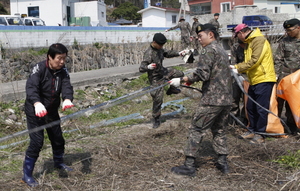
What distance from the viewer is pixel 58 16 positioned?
31.6 m

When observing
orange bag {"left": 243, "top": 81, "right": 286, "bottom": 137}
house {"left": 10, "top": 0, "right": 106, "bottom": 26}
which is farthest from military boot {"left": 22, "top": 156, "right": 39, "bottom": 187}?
house {"left": 10, "top": 0, "right": 106, "bottom": 26}

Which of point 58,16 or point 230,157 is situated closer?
point 230,157

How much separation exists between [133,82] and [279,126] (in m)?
5.33

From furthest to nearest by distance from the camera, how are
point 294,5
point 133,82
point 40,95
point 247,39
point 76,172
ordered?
point 294,5, point 133,82, point 247,39, point 76,172, point 40,95

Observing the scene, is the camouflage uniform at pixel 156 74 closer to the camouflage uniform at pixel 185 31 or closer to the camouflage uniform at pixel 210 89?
the camouflage uniform at pixel 210 89

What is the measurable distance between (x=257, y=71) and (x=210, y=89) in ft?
5.74

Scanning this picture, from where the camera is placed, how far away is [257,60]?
5.13m

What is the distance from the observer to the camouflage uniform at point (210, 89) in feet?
12.6

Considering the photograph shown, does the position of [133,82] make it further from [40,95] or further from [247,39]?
[40,95]

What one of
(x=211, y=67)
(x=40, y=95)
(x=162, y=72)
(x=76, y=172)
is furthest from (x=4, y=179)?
(x=162, y=72)

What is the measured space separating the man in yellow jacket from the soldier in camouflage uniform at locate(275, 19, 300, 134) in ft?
1.61

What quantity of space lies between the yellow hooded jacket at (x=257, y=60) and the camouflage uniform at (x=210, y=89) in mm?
1404

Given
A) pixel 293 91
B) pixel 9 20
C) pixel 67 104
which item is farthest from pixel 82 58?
pixel 67 104

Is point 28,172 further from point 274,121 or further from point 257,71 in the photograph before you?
point 274,121
